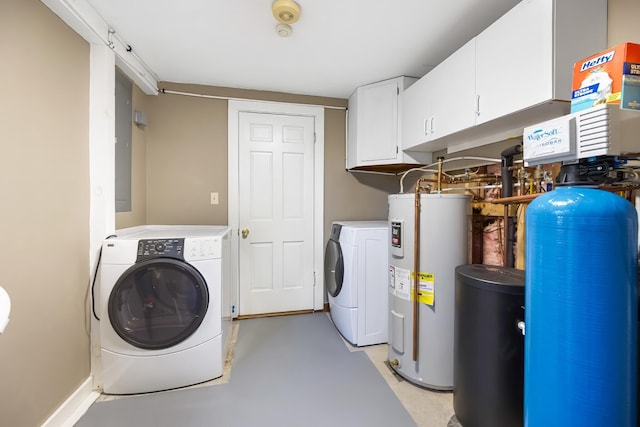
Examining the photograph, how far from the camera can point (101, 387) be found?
1722 millimetres

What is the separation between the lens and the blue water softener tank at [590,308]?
824mm

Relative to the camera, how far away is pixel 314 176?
9.46ft

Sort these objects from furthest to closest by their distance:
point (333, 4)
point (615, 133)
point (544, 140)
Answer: point (333, 4) → point (544, 140) → point (615, 133)

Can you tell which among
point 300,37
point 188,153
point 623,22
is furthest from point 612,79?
point 188,153

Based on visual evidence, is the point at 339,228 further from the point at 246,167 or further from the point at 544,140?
the point at 544,140

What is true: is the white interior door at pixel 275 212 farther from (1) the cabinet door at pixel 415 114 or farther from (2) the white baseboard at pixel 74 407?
(2) the white baseboard at pixel 74 407

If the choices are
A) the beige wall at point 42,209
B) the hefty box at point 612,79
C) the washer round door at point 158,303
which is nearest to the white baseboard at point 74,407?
the beige wall at point 42,209

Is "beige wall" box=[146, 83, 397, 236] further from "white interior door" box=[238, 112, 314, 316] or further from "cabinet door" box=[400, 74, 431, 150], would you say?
"cabinet door" box=[400, 74, 431, 150]

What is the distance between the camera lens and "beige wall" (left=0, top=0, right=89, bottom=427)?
46.2 inches

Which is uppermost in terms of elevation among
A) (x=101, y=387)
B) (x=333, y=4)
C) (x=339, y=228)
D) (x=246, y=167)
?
(x=333, y=4)

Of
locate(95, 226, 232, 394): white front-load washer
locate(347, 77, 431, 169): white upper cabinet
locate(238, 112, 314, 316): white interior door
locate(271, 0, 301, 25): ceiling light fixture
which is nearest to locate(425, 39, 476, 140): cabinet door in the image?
locate(347, 77, 431, 169): white upper cabinet

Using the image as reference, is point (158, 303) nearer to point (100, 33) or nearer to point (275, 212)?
point (275, 212)

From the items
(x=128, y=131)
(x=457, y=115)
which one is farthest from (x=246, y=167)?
(x=457, y=115)

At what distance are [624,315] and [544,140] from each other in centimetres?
62
